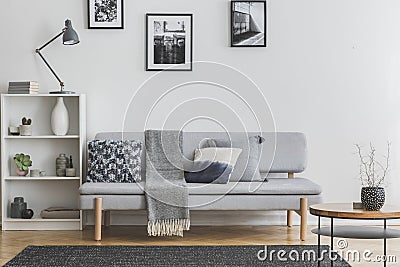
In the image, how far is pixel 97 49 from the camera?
267 inches

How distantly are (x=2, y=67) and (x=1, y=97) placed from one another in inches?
13.9

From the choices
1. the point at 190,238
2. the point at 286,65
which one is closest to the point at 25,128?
the point at 190,238

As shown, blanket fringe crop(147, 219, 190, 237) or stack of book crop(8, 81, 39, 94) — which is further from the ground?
stack of book crop(8, 81, 39, 94)

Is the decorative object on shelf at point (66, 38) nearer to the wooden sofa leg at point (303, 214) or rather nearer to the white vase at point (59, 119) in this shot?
the white vase at point (59, 119)

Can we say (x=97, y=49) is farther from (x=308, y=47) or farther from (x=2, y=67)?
(x=308, y=47)

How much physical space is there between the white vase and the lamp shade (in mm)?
491

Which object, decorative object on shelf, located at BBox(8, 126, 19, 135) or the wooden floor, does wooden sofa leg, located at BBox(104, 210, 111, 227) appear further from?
decorative object on shelf, located at BBox(8, 126, 19, 135)

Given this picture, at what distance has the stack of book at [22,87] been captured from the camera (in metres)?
6.53

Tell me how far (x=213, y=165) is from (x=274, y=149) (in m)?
0.69

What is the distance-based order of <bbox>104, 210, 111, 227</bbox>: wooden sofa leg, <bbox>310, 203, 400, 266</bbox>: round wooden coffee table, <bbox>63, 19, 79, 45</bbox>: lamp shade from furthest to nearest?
<bbox>104, 210, 111, 227</bbox>: wooden sofa leg
<bbox>63, 19, 79, 45</bbox>: lamp shade
<bbox>310, 203, 400, 266</bbox>: round wooden coffee table

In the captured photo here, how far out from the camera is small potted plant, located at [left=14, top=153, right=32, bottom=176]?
6609mm

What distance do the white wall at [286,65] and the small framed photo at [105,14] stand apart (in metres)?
0.06

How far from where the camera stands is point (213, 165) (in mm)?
6215

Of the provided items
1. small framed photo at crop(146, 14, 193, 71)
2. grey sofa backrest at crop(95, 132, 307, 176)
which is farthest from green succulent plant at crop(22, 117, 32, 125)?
small framed photo at crop(146, 14, 193, 71)
